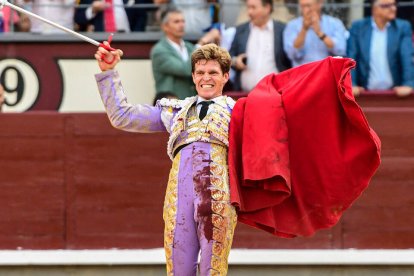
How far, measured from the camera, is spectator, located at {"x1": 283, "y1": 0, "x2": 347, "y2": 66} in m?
7.86

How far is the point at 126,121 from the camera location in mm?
5473

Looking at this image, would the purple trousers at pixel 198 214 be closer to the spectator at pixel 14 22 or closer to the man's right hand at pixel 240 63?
the man's right hand at pixel 240 63

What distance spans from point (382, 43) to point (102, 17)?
1648mm

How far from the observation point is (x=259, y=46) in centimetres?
791

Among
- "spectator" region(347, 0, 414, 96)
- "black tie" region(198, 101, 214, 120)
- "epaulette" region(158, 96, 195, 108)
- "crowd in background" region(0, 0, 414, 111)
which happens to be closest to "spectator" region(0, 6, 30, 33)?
"crowd in background" region(0, 0, 414, 111)

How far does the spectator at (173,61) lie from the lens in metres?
7.85

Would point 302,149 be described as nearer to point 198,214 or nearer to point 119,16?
point 198,214

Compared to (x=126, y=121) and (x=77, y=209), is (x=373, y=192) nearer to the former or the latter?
(x=77, y=209)

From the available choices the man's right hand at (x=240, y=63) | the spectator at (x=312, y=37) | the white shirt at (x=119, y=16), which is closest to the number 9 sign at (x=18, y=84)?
the white shirt at (x=119, y=16)

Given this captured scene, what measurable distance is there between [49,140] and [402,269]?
2032 mm

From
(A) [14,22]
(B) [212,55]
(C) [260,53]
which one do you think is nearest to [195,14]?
(C) [260,53]

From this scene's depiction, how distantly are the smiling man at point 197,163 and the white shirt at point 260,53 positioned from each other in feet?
7.86

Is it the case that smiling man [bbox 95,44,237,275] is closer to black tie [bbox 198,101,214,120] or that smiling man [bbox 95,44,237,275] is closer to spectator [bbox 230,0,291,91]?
black tie [bbox 198,101,214,120]

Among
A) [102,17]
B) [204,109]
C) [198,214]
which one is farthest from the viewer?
[102,17]
